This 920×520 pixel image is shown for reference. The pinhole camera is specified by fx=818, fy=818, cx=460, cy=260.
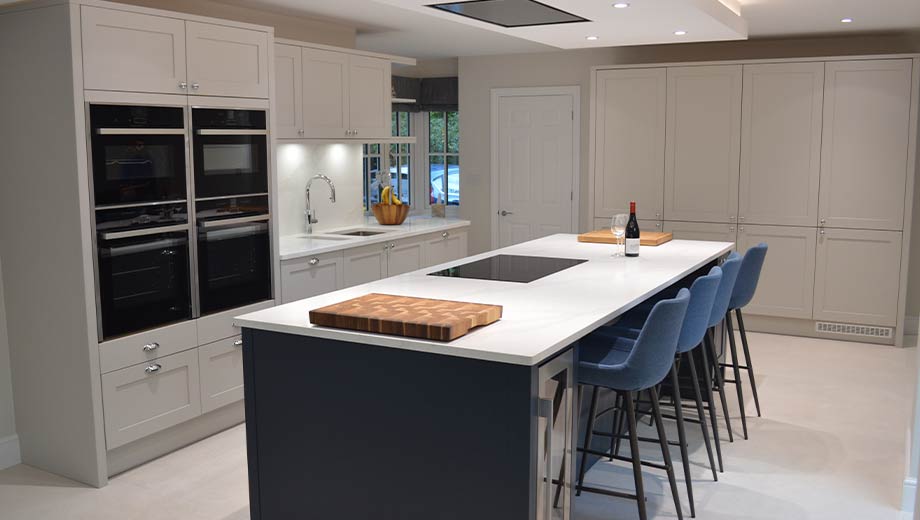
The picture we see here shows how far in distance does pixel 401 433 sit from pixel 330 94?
11.2ft

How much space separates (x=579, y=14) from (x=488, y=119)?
4223 mm

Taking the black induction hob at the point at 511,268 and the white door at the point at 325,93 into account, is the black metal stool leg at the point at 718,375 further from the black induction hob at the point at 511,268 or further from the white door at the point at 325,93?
the white door at the point at 325,93

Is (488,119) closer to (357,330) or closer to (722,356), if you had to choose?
(722,356)

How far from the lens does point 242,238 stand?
175 inches

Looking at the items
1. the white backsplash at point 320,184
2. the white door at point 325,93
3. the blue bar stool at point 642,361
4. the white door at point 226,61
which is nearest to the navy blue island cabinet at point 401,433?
the blue bar stool at point 642,361

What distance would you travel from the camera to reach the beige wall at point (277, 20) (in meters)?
4.83

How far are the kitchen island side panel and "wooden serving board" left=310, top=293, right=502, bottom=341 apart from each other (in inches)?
3.1

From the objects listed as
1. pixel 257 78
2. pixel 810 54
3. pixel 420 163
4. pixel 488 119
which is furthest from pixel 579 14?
pixel 420 163

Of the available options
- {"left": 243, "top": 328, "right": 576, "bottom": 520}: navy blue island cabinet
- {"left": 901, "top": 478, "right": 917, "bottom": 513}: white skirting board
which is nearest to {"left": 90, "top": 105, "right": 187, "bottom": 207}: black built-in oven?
{"left": 243, "top": 328, "right": 576, "bottom": 520}: navy blue island cabinet

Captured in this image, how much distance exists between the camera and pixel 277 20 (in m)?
5.63

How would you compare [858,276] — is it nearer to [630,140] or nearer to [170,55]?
[630,140]

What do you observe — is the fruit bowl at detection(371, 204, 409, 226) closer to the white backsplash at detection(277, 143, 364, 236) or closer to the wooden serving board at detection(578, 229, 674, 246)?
the white backsplash at detection(277, 143, 364, 236)

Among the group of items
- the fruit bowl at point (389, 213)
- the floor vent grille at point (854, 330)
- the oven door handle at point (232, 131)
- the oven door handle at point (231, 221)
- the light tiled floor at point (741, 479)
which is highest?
the oven door handle at point (232, 131)

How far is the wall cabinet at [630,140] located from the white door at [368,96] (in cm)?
193
